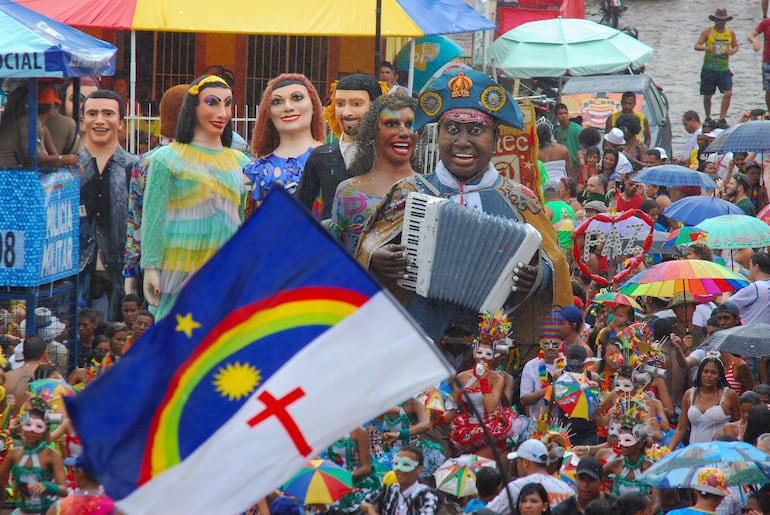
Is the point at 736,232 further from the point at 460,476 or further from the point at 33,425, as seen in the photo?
the point at 33,425

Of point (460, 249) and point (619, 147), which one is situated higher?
point (460, 249)

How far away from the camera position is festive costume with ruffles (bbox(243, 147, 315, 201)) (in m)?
11.4

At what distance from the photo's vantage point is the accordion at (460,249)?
369 inches

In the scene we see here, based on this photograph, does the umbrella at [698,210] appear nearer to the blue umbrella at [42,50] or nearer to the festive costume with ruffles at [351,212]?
the festive costume with ruffles at [351,212]

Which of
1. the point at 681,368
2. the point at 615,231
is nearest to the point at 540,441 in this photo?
the point at 681,368

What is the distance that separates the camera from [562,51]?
20.9 m

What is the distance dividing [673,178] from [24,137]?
7233 millimetres

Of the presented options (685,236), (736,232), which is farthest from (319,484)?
(685,236)

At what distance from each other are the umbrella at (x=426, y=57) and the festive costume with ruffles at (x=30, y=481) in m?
11.9

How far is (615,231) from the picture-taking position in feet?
42.7

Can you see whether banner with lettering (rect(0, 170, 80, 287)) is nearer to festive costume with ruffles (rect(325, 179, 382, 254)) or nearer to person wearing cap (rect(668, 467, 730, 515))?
festive costume with ruffles (rect(325, 179, 382, 254))

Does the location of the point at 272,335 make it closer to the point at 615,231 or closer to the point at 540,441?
the point at 540,441

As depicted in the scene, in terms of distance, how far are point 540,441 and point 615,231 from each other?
158 inches

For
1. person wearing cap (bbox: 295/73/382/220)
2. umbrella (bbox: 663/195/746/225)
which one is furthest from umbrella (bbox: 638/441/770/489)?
umbrella (bbox: 663/195/746/225)
